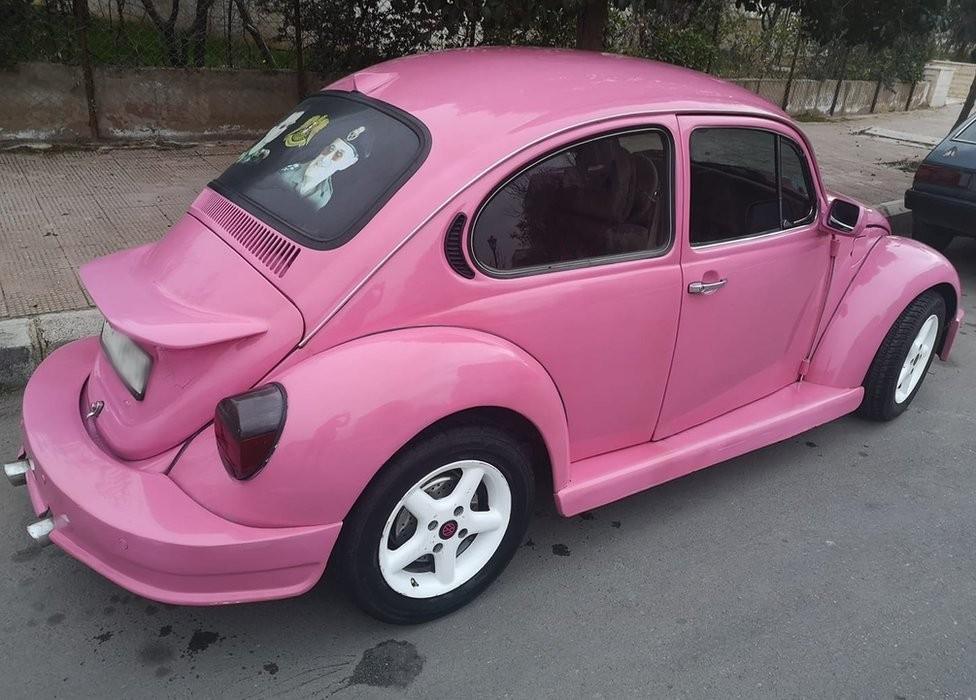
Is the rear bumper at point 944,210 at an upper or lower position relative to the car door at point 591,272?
lower

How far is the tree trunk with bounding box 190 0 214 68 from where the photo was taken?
7773mm

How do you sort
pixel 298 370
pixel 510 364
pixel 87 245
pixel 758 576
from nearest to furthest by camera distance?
pixel 298 370, pixel 510 364, pixel 758 576, pixel 87 245

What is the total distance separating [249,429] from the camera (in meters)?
2.10

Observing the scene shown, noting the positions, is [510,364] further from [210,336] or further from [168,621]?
[168,621]

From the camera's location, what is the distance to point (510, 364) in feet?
8.13

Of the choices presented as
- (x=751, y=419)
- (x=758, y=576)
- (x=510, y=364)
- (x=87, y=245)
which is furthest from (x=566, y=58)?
(x=87, y=245)

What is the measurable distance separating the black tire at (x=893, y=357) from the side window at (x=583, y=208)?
168 cm

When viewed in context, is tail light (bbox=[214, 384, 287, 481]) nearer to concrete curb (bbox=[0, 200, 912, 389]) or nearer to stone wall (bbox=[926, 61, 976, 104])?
concrete curb (bbox=[0, 200, 912, 389])

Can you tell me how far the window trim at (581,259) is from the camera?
250cm

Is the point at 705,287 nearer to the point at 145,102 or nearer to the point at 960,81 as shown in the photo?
the point at 145,102

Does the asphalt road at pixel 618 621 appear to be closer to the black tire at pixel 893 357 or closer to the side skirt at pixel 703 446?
the side skirt at pixel 703 446

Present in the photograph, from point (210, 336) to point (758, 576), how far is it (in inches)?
85.0

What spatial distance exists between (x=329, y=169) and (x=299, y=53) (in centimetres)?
615

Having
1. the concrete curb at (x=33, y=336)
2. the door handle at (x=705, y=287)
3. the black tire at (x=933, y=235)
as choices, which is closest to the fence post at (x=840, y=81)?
the black tire at (x=933, y=235)
